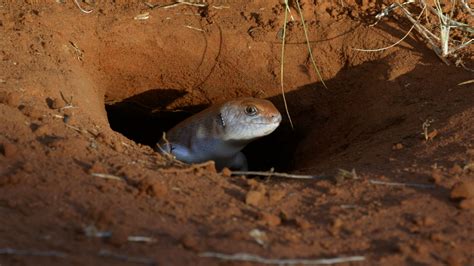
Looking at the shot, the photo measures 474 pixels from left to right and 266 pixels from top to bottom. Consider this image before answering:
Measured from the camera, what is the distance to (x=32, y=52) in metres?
6.54

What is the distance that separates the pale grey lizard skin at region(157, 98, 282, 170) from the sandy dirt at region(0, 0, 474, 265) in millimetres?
485

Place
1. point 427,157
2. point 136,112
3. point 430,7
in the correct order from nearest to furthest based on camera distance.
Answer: point 427,157, point 430,7, point 136,112

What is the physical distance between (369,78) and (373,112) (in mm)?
538

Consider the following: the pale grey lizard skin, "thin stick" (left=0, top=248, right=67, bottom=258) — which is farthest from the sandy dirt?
the pale grey lizard skin

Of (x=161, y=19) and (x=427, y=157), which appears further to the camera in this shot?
(x=161, y=19)

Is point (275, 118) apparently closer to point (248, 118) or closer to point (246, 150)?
point (248, 118)

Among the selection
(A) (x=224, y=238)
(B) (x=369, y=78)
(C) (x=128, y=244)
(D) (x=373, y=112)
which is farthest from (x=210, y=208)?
(B) (x=369, y=78)

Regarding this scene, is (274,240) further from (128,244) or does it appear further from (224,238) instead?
(128,244)

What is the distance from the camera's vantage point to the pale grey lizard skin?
7320mm

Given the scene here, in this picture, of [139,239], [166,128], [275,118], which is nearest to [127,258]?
[139,239]

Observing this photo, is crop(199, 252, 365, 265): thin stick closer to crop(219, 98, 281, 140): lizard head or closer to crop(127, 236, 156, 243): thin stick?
crop(127, 236, 156, 243): thin stick

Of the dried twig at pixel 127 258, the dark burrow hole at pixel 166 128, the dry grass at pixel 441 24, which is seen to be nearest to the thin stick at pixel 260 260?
the dried twig at pixel 127 258

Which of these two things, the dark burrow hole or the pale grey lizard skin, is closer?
the pale grey lizard skin

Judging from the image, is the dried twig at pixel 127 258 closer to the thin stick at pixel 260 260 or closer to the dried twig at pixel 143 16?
the thin stick at pixel 260 260
